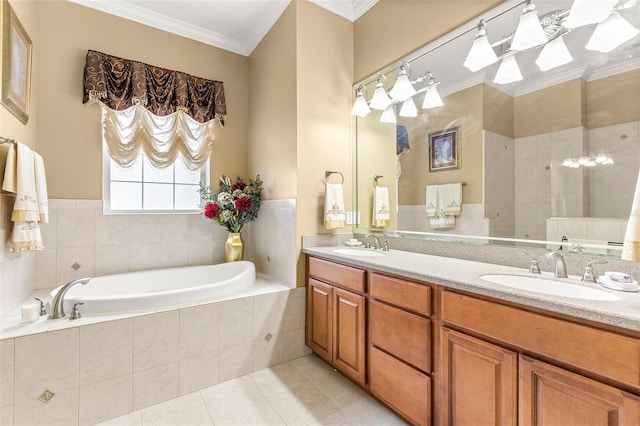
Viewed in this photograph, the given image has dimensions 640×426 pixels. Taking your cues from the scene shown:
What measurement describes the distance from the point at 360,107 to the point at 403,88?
42 centimetres

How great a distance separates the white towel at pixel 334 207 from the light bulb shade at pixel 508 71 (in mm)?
1348

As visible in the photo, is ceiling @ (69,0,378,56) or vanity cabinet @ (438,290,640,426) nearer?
vanity cabinet @ (438,290,640,426)

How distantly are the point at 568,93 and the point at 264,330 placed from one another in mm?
2412

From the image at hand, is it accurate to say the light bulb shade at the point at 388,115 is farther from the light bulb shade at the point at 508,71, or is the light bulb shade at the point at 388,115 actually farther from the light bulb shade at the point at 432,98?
the light bulb shade at the point at 508,71

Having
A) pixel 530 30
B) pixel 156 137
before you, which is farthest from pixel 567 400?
pixel 156 137

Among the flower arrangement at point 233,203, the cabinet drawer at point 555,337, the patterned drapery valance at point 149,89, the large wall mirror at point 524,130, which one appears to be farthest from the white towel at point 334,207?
the patterned drapery valance at point 149,89

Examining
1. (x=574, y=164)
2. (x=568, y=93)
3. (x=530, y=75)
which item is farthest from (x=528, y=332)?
(x=530, y=75)

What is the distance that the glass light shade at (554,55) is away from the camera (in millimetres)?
1464

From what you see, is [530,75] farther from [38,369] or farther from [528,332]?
[38,369]

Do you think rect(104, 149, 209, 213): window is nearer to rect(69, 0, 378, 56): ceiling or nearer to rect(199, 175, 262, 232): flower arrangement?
rect(199, 175, 262, 232): flower arrangement

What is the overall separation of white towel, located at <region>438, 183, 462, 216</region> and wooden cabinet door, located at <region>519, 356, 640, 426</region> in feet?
3.45

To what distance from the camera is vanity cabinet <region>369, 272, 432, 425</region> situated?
146cm

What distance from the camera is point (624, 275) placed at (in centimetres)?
118

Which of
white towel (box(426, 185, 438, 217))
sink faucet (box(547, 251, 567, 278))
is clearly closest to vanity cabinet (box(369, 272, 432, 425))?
sink faucet (box(547, 251, 567, 278))
